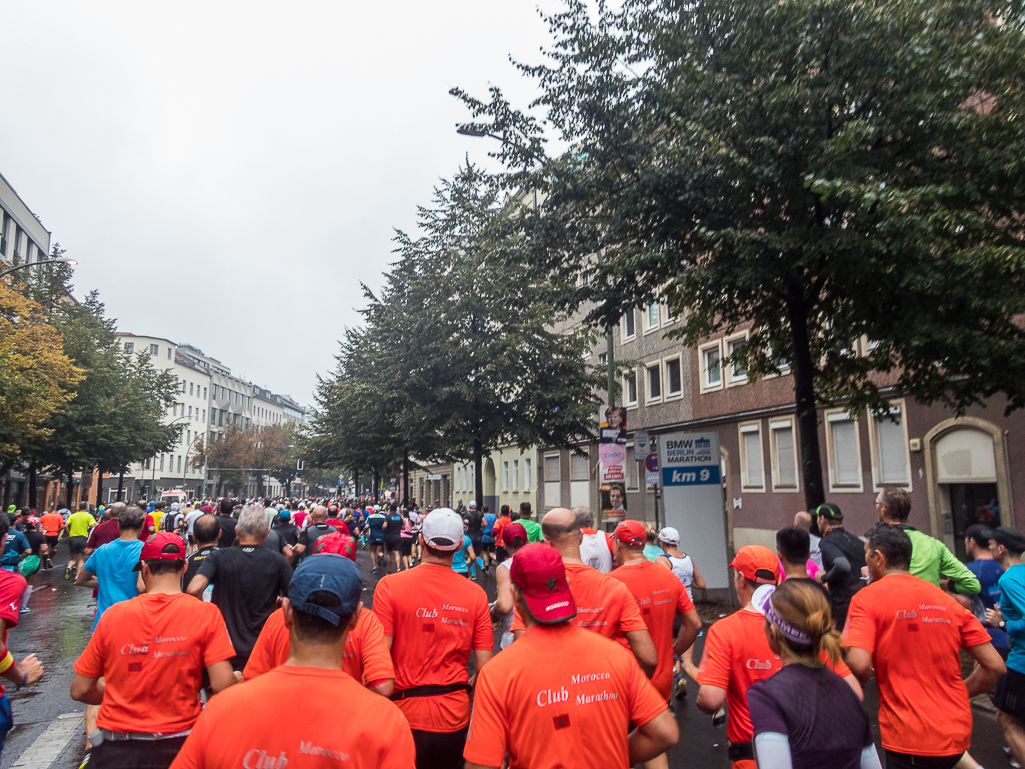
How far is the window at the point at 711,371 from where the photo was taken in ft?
90.1

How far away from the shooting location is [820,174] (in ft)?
35.3

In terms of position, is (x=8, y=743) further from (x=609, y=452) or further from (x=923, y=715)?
(x=609, y=452)

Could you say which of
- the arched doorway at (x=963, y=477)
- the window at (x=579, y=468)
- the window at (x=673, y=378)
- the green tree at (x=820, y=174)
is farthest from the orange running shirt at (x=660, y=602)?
the window at (x=579, y=468)

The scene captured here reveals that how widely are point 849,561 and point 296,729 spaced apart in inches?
238

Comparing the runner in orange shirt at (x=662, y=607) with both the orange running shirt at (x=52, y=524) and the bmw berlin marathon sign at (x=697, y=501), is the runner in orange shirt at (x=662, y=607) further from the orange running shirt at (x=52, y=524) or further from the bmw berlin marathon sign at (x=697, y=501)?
the orange running shirt at (x=52, y=524)

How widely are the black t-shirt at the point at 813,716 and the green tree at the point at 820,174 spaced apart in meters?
8.51

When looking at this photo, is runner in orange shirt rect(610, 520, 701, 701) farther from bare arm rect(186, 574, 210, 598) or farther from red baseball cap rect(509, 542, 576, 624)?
bare arm rect(186, 574, 210, 598)

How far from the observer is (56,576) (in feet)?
75.1

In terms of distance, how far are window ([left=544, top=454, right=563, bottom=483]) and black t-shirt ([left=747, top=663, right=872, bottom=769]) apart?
37680mm

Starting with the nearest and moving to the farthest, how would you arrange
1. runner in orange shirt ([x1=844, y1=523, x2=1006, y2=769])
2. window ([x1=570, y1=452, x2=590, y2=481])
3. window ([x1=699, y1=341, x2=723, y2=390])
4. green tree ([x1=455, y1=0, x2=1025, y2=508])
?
runner in orange shirt ([x1=844, y1=523, x2=1006, y2=769]) → green tree ([x1=455, y1=0, x2=1025, y2=508]) → window ([x1=699, y1=341, x2=723, y2=390]) → window ([x1=570, y1=452, x2=590, y2=481])

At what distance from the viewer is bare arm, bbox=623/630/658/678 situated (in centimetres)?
392

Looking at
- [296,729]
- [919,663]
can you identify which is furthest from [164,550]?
[919,663]

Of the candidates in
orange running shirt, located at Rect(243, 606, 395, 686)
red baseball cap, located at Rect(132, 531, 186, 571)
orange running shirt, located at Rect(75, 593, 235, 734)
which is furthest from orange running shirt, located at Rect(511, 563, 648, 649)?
red baseball cap, located at Rect(132, 531, 186, 571)

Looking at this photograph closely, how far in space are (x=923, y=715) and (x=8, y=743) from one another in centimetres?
745
